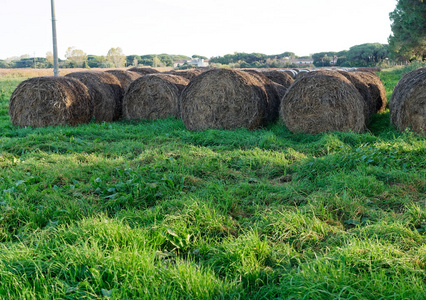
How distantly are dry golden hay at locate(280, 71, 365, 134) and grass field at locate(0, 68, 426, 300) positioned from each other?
58.6 inches

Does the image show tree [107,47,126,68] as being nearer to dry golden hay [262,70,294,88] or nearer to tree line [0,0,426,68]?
tree line [0,0,426,68]

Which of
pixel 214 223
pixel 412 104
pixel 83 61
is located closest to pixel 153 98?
pixel 412 104

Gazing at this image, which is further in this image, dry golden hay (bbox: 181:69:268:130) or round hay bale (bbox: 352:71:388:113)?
round hay bale (bbox: 352:71:388:113)

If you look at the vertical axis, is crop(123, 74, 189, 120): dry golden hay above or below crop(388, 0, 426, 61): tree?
below

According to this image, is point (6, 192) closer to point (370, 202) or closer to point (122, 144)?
point (122, 144)

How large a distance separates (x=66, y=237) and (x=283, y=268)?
198cm

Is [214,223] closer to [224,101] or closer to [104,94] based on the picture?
[224,101]

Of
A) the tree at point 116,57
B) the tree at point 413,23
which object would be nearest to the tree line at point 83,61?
the tree at point 116,57

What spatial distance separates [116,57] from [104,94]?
342 ft

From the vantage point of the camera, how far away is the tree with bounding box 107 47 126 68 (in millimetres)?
109812

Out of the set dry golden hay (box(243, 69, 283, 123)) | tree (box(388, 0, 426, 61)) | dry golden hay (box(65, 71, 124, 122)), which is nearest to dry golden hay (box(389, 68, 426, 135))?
dry golden hay (box(243, 69, 283, 123))

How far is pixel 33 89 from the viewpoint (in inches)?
418

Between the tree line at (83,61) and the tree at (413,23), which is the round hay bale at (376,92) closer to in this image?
the tree at (413,23)

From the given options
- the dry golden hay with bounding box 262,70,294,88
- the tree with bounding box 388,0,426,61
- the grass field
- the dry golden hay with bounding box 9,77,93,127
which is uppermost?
the tree with bounding box 388,0,426,61
